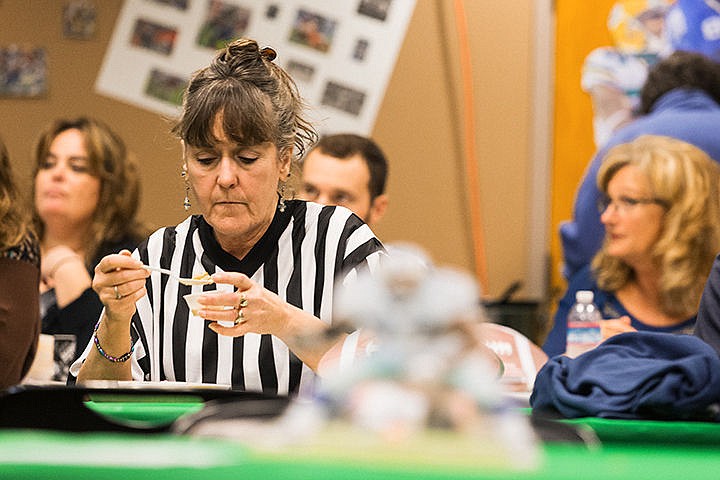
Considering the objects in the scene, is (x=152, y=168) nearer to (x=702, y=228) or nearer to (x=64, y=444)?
(x=702, y=228)

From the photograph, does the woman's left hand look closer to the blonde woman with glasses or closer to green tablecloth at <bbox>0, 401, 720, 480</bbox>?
green tablecloth at <bbox>0, 401, 720, 480</bbox>

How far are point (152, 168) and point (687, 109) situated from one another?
2.32m

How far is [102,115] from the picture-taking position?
15.8ft

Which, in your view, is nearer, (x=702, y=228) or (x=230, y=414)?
(x=230, y=414)

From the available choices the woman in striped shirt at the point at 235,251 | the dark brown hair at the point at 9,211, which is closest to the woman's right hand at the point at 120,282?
the woman in striped shirt at the point at 235,251

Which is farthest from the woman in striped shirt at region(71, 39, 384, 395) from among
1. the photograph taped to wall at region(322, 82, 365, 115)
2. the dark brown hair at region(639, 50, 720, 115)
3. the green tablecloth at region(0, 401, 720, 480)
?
the photograph taped to wall at region(322, 82, 365, 115)

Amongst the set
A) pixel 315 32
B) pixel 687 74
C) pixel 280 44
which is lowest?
pixel 280 44

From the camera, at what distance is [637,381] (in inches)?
59.7

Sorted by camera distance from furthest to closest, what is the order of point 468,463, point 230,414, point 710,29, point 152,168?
point 152,168
point 710,29
point 230,414
point 468,463

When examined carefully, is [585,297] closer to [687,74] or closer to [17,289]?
[687,74]

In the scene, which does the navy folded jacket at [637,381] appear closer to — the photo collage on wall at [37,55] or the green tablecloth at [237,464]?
the green tablecloth at [237,464]

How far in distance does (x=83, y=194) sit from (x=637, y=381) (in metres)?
2.43

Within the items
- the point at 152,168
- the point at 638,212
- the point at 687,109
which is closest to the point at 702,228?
the point at 638,212

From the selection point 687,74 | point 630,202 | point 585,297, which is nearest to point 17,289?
point 585,297
